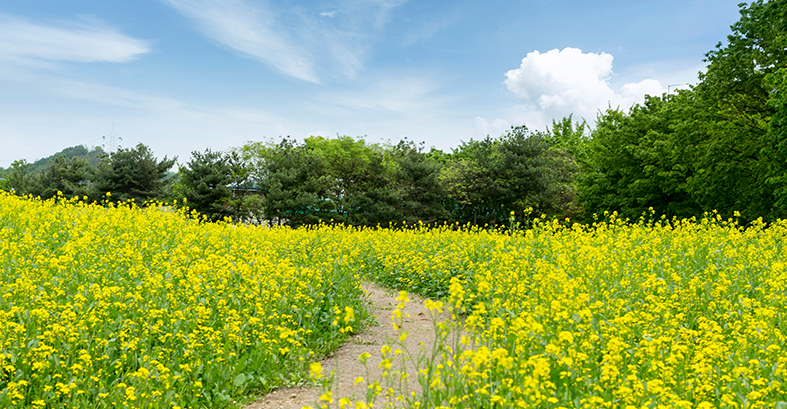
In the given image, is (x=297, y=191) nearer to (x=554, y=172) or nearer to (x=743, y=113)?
(x=554, y=172)

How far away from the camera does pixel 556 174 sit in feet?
120

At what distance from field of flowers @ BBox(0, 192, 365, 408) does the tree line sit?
13009 millimetres

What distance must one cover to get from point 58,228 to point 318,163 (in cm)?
2617

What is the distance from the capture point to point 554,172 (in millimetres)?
36125

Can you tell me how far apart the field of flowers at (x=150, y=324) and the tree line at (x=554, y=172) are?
13.0 meters

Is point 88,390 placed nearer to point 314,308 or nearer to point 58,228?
point 314,308

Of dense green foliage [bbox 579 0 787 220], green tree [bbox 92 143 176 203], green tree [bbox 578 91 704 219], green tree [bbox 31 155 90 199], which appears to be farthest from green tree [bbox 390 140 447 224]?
green tree [bbox 31 155 90 199]

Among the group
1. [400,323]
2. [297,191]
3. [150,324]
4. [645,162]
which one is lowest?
[400,323]

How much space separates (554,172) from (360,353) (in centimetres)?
3353

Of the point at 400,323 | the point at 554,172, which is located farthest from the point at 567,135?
the point at 400,323

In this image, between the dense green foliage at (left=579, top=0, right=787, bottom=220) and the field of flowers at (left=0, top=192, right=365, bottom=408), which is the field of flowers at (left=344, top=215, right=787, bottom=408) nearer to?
the field of flowers at (left=0, top=192, right=365, bottom=408)

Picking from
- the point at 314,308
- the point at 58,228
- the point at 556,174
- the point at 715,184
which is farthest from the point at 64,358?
the point at 556,174

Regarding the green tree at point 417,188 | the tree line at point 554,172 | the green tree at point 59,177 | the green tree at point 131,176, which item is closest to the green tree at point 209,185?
the tree line at point 554,172

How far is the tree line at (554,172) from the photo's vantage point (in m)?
18.4
